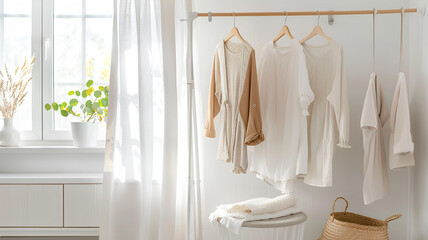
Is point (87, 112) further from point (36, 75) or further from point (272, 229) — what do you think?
point (272, 229)

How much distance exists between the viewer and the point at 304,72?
2.54 metres

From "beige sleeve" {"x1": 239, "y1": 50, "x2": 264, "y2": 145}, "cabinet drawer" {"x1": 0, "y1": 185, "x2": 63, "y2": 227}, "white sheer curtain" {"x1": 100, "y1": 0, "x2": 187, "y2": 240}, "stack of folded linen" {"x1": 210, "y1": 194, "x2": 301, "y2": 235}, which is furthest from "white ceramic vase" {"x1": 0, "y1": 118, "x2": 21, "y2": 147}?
"beige sleeve" {"x1": 239, "y1": 50, "x2": 264, "y2": 145}

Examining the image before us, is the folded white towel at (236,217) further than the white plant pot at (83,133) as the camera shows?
No

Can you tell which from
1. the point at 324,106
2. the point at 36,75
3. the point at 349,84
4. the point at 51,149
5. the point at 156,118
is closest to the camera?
the point at 324,106

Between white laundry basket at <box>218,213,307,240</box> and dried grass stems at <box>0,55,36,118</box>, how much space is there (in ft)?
5.32

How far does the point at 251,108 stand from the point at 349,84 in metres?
0.82

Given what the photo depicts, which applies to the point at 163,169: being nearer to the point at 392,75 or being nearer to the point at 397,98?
the point at 397,98

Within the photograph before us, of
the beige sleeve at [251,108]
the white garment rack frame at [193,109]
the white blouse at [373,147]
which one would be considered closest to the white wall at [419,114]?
the white garment rack frame at [193,109]

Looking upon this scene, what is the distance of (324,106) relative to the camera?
264 cm

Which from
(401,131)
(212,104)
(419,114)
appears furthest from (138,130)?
(419,114)

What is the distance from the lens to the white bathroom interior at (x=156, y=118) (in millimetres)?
2701

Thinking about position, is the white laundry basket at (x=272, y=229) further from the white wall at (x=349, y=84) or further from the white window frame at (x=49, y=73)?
the white window frame at (x=49, y=73)

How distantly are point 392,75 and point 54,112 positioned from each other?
7.59ft

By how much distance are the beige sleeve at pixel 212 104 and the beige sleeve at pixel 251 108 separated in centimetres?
25
